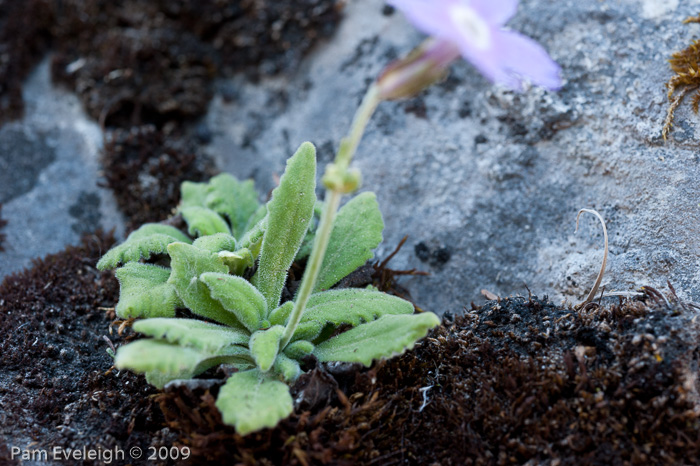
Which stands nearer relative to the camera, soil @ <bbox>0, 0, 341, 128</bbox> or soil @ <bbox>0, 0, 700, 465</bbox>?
soil @ <bbox>0, 0, 700, 465</bbox>

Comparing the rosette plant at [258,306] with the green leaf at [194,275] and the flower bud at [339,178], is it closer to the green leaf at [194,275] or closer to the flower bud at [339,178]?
the green leaf at [194,275]

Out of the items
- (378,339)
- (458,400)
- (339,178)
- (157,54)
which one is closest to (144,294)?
(378,339)

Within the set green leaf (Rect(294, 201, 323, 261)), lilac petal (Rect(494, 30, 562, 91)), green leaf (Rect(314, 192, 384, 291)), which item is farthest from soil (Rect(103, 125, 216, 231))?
lilac petal (Rect(494, 30, 562, 91))

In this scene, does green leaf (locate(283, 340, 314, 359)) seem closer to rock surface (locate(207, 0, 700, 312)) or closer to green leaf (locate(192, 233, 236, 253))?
green leaf (locate(192, 233, 236, 253))

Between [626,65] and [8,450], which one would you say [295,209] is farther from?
[626,65]

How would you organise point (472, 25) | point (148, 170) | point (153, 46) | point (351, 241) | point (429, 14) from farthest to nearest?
1. point (153, 46)
2. point (148, 170)
3. point (351, 241)
4. point (472, 25)
5. point (429, 14)

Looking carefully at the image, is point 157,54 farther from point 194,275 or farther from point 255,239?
point 194,275

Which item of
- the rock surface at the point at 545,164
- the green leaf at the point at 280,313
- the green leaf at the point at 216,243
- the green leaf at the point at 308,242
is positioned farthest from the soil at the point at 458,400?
the green leaf at the point at 308,242
